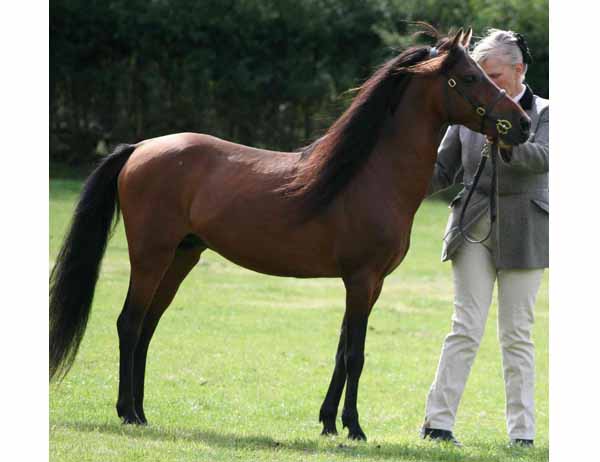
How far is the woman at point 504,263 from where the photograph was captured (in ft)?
18.1

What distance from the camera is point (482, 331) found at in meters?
5.62

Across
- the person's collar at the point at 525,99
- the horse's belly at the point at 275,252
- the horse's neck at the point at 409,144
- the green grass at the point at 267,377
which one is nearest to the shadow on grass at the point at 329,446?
the green grass at the point at 267,377

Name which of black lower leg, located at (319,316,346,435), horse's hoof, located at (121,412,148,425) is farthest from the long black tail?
black lower leg, located at (319,316,346,435)

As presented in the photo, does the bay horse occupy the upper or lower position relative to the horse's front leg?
upper

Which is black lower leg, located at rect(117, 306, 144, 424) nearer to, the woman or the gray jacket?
the woman

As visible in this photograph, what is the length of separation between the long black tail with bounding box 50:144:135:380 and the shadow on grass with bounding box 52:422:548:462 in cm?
47

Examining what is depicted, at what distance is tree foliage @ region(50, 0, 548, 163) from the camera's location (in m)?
17.5

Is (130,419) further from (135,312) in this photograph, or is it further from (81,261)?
(81,261)

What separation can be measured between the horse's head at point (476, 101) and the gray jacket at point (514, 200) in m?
0.29

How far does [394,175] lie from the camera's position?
5324 millimetres

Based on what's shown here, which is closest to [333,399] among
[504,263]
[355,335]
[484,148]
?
[355,335]

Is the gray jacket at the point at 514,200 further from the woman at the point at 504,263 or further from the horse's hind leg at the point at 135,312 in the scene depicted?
the horse's hind leg at the point at 135,312
